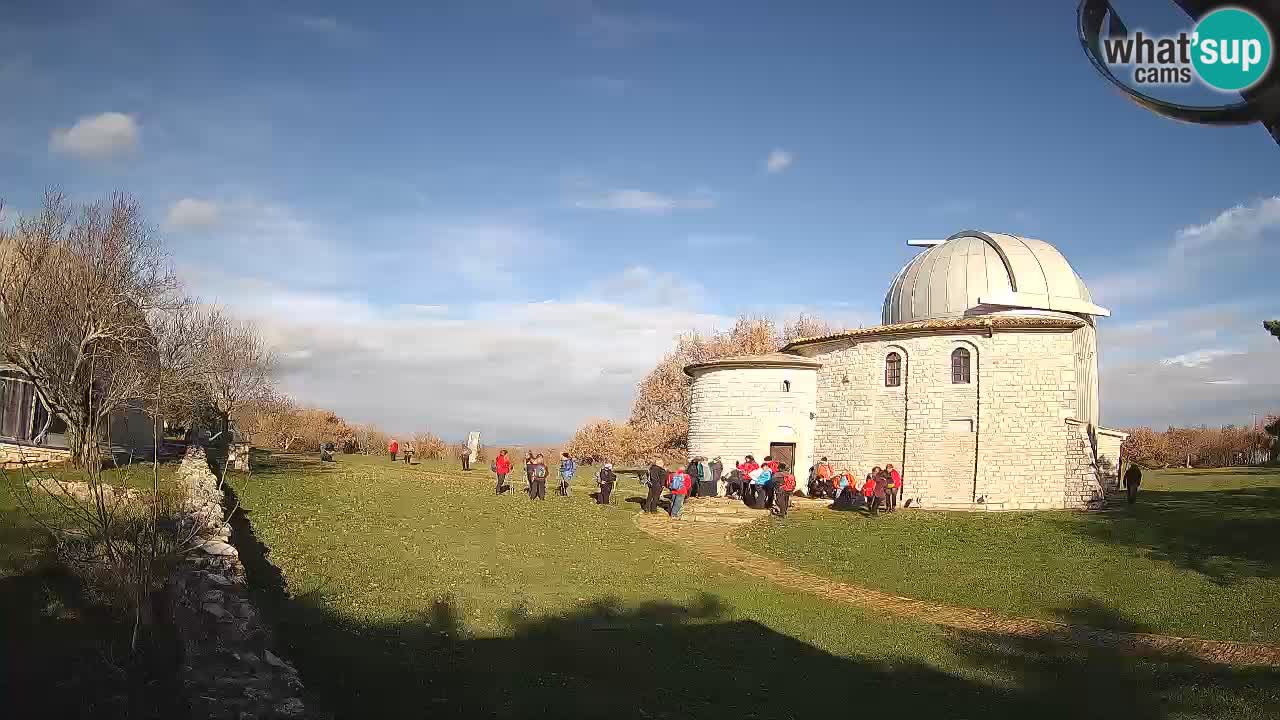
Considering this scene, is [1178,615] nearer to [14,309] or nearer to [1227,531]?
[1227,531]

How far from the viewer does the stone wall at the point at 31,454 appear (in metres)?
20.9

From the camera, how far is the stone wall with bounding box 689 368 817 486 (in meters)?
28.9

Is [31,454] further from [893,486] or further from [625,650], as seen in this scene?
[893,486]

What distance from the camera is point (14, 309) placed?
19234 millimetres

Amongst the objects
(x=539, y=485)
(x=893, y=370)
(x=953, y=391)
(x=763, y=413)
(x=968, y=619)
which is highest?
(x=893, y=370)

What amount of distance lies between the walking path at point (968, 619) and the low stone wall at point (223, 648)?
896cm

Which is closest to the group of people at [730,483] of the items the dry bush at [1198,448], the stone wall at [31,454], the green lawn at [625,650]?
the green lawn at [625,650]

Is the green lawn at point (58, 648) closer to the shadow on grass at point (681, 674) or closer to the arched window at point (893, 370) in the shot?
the shadow on grass at point (681, 674)

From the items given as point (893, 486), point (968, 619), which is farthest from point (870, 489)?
point (968, 619)

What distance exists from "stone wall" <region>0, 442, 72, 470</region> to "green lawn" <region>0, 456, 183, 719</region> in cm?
1406

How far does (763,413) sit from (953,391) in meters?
6.27

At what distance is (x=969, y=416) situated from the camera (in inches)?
1009

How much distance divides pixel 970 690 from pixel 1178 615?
568 centimetres

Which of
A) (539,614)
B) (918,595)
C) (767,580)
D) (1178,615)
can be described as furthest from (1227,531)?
(539,614)
